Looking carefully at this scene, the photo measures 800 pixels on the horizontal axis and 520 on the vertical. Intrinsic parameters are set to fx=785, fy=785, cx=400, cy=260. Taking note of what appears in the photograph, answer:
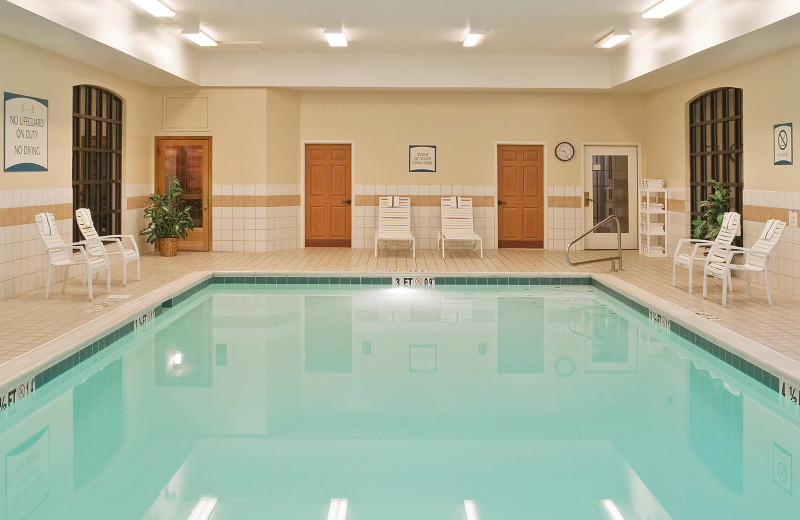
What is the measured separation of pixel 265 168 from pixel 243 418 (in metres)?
7.52

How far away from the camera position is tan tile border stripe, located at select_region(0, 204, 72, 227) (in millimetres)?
7590

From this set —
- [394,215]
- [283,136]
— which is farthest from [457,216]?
[283,136]

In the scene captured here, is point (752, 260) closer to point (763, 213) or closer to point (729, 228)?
point (729, 228)

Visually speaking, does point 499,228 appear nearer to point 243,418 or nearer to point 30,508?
point 243,418

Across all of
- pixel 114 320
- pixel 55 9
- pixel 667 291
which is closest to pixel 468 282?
pixel 667 291

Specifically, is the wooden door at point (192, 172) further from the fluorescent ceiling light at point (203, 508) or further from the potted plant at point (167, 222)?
the fluorescent ceiling light at point (203, 508)

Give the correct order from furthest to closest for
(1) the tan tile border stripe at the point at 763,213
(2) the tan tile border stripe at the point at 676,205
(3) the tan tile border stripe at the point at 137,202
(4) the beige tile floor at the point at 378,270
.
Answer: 1. (3) the tan tile border stripe at the point at 137,202
2. (2) the tan tile border stripe at the point at 676,205
3. (1) the tan tile border stripe at the point at 763,213
4. (4) the beige tile floor at the point at 378,270

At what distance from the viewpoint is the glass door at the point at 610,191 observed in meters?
12.4

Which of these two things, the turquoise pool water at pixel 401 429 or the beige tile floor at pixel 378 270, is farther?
the beige tile floor at pixel 378 270

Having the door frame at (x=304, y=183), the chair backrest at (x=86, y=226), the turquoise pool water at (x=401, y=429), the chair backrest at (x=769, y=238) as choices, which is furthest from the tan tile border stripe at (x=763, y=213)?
the chair backrest at (x=86, y=226)

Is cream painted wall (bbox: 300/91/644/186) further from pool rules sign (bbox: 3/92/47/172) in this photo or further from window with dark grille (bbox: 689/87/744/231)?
pool rules sign (bbox: 3/92/47/172)

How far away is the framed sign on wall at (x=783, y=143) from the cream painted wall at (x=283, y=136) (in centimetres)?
678

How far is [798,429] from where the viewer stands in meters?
4.25

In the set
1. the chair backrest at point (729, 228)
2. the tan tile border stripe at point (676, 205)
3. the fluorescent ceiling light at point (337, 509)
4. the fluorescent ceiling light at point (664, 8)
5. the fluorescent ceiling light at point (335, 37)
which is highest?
the fluorescent ceiling light at point (335, 37)
